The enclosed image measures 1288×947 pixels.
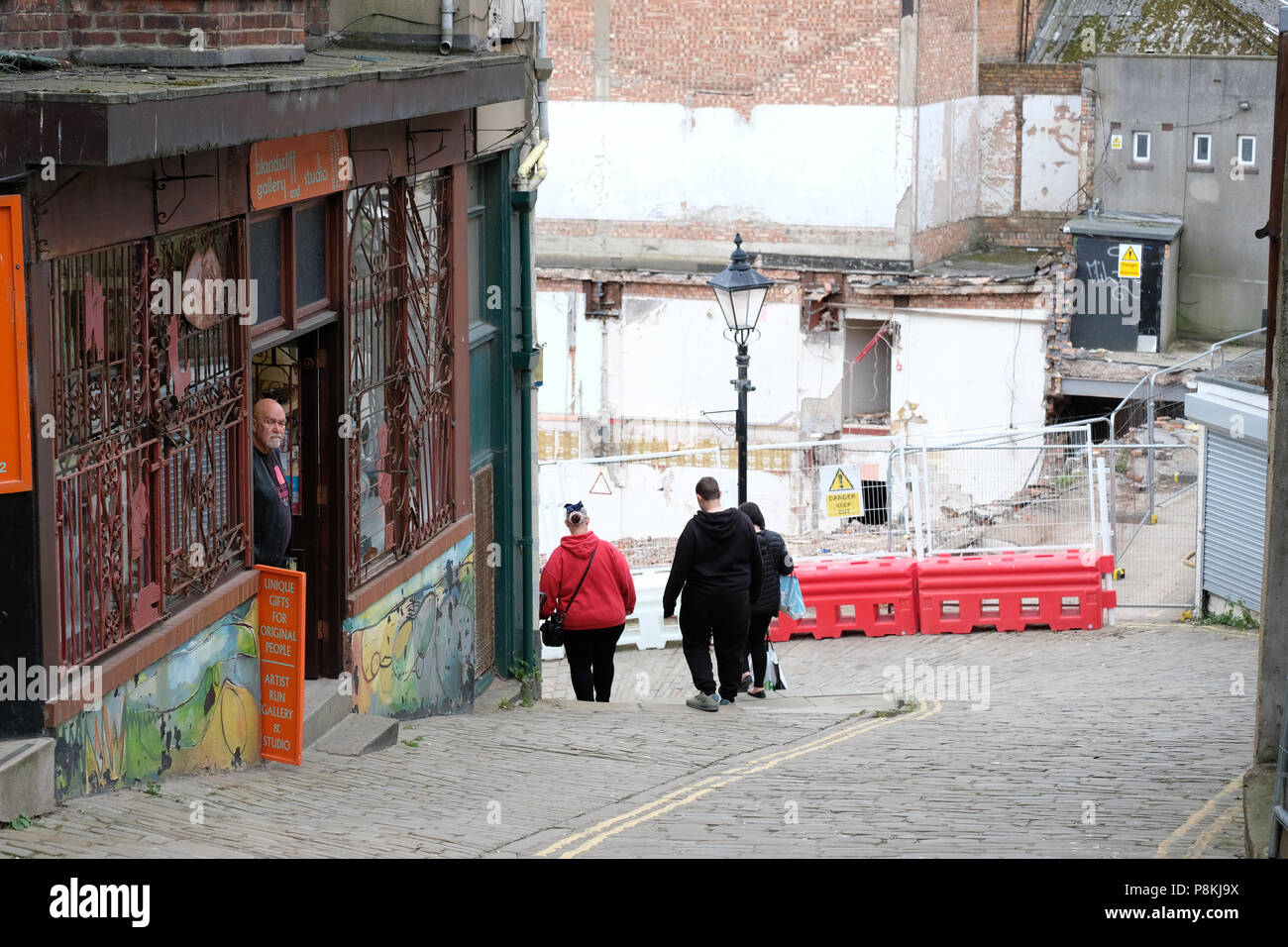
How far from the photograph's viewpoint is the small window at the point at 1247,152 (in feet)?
101

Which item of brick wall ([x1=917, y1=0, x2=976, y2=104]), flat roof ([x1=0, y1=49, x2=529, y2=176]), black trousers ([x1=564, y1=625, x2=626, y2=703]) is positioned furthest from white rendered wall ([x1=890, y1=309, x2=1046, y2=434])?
flat roof ([x1=0, y1=49, x2=529, y2=176])

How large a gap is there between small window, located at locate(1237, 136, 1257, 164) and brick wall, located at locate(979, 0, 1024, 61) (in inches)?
274

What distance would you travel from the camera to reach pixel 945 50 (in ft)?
104

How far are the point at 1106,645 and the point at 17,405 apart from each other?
12.0 meters

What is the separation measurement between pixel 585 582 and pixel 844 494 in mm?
8733

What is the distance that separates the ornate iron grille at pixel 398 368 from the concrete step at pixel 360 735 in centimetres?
84

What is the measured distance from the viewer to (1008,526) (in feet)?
61.5

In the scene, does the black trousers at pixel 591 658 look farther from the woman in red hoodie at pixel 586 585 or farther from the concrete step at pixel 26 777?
the concrete step at pixel 26 777

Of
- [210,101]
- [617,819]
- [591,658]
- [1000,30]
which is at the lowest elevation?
A: [591,658]

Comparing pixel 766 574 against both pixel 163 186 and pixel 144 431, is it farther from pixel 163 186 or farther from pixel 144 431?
pixel 163 186

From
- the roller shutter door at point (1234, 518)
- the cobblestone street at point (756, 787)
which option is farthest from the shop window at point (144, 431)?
the roller shutter door at point (1234, 518)

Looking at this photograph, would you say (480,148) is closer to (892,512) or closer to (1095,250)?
(892,512)

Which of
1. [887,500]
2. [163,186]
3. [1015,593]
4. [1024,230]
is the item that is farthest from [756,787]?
[1024,230]

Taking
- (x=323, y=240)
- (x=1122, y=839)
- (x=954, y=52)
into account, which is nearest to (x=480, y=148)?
(x=323, y=240)
